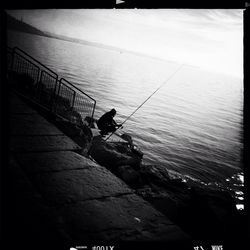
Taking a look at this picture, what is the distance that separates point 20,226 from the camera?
3.12 metres

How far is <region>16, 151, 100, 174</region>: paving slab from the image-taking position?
184 inches

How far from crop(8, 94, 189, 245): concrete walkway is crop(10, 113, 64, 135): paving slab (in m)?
0.40

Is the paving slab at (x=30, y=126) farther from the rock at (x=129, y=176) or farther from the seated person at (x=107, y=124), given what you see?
the seated person at (x=107, y=124)

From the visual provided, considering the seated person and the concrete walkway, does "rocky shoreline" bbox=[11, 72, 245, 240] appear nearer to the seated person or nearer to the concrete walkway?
the concrete walkway

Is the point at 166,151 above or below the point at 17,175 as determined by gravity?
below

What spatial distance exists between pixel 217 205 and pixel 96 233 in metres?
3.72

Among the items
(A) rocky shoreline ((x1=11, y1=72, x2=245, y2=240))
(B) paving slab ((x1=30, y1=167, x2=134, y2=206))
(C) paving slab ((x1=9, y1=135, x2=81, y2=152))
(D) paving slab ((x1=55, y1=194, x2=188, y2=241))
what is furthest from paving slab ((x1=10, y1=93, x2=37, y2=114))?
(D) paving slab ((x1=55, y1=194, x2=188, y2=241))

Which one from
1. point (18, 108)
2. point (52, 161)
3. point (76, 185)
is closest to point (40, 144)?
point (52, 161)

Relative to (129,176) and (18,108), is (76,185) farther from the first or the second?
(18,108)

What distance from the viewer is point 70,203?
3.87 meters

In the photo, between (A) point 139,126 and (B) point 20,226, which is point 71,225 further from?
(A) point 139,126
